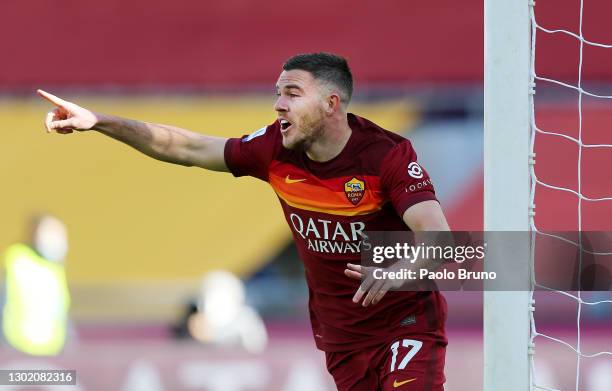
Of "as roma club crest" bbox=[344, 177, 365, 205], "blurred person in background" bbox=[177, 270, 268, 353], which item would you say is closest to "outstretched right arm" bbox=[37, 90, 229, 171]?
"as roma club crest" bbox=[344, 177, 365, 205]

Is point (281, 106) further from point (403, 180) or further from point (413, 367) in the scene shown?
point (413, 367)

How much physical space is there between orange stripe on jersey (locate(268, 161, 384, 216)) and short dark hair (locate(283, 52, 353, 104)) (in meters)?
0.35

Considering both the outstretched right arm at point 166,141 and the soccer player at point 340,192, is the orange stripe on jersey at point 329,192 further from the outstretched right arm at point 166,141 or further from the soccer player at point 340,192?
the outstretched right arm at point 166,141

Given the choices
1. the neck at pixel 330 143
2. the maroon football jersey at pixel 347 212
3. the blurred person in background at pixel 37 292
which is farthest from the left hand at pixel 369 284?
the blurred person in background at pixel 37 292

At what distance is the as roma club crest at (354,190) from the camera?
445 centimetres

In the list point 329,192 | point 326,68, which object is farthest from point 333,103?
point 329,192

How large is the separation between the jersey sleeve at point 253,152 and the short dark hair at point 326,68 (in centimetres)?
31

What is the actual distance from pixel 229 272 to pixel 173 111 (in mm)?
2198

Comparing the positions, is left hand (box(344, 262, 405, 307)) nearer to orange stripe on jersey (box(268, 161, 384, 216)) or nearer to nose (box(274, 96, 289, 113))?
orange stripe on jersey (box(268, 161, 384, 216))

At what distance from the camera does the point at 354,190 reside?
4461 mm

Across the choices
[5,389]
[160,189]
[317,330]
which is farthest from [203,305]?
[317,330]

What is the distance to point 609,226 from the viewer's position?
11.6 metres

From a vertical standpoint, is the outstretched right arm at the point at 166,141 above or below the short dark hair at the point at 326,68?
below

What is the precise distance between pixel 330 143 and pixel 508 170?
861 millimetres
